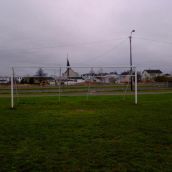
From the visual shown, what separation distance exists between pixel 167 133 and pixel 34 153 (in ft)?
13.9

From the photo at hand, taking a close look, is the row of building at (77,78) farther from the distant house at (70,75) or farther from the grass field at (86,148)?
the grass field at (86,148)

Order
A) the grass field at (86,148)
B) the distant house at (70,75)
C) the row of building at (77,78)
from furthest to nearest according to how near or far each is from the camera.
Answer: the distant house at (70,75) → the row of building at (77,78) → the grass field at (86,148)

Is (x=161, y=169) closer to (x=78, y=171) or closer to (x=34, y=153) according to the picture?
(x=78, y=171)

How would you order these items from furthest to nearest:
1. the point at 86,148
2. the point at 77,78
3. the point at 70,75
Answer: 1. the point at 77,78
2. the point at 70,75
3. the point at 86,148

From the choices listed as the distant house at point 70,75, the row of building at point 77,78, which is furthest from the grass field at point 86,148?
the distant house at point 70,75

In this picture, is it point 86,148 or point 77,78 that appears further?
point 77,78

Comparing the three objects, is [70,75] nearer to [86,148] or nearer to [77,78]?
[77,78]

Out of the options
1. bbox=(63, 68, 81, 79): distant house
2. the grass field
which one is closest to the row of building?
bbox=(63, 68, 81, 79): distant house

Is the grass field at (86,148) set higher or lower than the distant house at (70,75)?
lower

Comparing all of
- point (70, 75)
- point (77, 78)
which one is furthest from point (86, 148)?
point (77, 78)

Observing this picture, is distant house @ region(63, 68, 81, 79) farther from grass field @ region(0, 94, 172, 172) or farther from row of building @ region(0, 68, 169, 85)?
grass field @ region(0, 94, 172, 172)

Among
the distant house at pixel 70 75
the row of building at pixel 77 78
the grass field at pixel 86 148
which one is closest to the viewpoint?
the grass field at pixel 86 148

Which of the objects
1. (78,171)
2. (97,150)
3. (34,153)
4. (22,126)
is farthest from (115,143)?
(22,126)

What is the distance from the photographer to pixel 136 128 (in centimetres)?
1089
